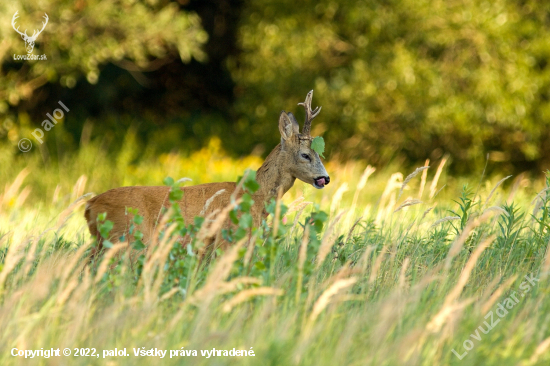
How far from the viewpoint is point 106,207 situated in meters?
5.29

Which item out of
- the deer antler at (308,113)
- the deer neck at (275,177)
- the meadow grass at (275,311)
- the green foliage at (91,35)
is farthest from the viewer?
the green foliage at (91,35)

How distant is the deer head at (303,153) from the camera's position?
579 centimetres

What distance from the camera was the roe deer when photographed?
17.2ft

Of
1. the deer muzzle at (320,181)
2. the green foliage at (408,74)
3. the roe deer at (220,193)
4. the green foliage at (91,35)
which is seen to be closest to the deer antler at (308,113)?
the roe deer at (220,193)

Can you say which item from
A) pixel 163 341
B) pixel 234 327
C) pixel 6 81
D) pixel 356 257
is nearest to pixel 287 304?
pixel 234 327

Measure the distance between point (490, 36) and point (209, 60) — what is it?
8507 millimetres

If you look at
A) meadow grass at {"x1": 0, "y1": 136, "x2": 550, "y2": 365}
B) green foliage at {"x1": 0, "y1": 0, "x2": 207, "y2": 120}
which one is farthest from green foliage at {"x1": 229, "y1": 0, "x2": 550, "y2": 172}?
meadow grass at {"x1": 0, "y1": 136, "x2": 550, "y2": 365}

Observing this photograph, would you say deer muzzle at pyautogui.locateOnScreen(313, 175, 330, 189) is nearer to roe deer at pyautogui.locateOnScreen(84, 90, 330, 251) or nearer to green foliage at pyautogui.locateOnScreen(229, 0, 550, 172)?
roe deer at pyautogui.locateOnScreen(84, 90, 330, 251)

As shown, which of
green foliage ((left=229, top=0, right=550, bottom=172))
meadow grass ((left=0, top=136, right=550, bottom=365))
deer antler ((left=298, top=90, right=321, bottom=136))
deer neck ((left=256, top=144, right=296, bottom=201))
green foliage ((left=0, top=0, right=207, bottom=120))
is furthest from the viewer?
green foliage ((left=229, top=0, right=550, bottom=172))

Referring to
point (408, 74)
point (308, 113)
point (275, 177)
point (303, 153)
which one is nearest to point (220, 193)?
point (275, 177)

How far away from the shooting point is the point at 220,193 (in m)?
5.37

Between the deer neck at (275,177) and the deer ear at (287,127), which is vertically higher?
the deer ear at (287,127)

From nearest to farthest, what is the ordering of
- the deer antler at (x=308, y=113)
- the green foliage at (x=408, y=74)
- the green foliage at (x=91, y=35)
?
the deer antler at (x=308, y=113), the green foliage at (x=91, y=35), the green foliage at (x=408, y=74)

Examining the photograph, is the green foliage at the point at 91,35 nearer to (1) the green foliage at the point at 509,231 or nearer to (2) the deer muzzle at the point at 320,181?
(2) the deer muzzle at the point at 320,181
